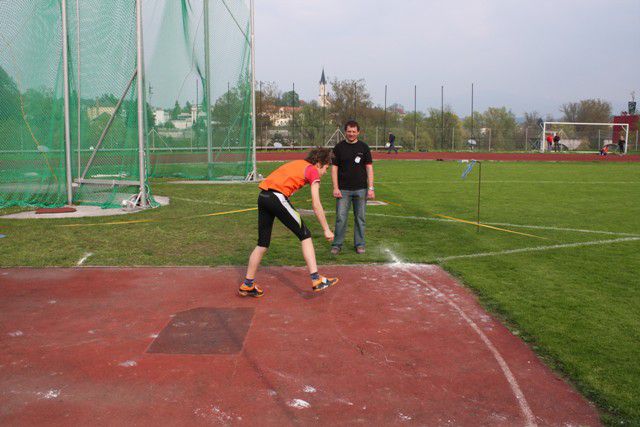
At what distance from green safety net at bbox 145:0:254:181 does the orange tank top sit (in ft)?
49.5

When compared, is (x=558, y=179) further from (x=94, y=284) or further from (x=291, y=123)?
(x=291, y=123)

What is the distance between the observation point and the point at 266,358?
473cm

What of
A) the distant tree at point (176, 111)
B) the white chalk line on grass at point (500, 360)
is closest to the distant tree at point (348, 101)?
the distant tree at point (176, 111)

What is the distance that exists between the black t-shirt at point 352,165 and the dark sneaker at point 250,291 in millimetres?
2818

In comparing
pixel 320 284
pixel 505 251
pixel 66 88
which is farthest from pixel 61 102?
pixel 505 251

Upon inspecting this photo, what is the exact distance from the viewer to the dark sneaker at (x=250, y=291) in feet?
21.2

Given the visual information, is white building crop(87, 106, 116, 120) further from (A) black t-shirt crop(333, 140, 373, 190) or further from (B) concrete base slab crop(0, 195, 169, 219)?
(A) black t-shirt crop(333, 140, 373, 190)

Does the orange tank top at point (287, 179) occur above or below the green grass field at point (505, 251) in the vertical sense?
above

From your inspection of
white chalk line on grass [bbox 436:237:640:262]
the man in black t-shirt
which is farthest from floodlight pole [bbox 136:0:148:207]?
white chalk line on grass [bbox 436:237:640:262]

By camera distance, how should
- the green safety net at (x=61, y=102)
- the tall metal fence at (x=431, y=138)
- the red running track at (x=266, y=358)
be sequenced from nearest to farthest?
the red running track at (x=266, y=358), the green safety net at (x=61, y=102), the tall metal fence at (x=431, y=138)

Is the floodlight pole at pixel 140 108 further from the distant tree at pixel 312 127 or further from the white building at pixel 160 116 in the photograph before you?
the distant tree at pixel 312 127

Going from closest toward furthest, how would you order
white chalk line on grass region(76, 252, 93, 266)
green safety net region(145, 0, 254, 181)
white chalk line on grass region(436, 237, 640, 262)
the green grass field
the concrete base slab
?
the green grass field, white chalk line on grass region(76, 252, 93, 266), white chalk line on grass region(436, 237, 640, 262), the concrete base slab, green safety net region(145, 0, 254, 181)

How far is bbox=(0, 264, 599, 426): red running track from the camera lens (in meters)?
3.84

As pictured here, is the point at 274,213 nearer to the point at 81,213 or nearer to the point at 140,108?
the point at 81,213
